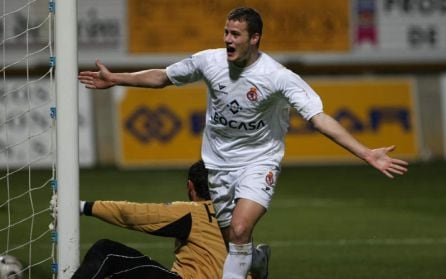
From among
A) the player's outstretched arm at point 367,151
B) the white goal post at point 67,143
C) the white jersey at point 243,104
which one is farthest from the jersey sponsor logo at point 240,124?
the white goal post at point 67,143

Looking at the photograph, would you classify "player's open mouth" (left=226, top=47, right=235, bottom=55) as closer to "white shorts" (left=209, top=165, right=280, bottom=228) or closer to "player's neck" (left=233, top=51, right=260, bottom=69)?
"player's neck" (left=233, top=51, right=260, bottom=69)

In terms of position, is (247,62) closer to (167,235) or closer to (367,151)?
(367,151)

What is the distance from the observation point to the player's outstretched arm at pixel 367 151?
588 cm

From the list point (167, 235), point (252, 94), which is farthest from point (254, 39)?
point (167, 235)

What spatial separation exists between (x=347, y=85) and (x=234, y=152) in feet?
39.6

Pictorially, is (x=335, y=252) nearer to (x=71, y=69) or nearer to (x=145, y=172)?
(x=71, y=69)

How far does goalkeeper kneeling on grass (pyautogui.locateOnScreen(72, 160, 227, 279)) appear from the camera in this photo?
6066 millimetres

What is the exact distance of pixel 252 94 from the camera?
653 centimetres

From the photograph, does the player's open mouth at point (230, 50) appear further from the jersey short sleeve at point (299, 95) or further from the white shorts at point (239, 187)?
the white shorts at point (239, 187)

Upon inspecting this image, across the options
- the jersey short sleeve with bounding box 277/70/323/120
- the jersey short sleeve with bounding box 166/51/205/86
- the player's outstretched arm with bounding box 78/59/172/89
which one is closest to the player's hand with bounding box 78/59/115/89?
the player's outstretched arm with bounding box 78/59/172/89

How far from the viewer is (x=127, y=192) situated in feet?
46.1

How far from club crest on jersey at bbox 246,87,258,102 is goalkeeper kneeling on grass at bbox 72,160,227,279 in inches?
28.4

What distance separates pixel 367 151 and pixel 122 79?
1.71 meters

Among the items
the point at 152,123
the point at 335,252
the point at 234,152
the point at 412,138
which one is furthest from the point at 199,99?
the point at 234,152
